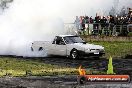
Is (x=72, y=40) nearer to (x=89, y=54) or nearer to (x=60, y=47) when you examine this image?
(x=60, y=47)

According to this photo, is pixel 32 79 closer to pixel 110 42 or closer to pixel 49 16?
pixel 49 16

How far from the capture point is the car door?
28.6 m

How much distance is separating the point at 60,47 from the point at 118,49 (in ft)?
15.4

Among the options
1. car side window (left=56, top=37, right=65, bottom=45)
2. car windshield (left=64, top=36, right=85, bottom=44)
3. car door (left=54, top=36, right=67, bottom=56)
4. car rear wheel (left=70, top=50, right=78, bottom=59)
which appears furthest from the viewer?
car side window (left=56, top=37, right=65, bottom=45)

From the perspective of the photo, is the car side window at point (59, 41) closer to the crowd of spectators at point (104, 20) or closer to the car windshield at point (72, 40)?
the car windshield at point (72, 40)

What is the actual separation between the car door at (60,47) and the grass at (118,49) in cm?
290

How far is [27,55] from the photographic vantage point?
1201 inches

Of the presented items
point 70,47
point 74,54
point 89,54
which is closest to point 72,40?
point 70,47

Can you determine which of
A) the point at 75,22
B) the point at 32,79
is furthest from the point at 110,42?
the point at 32,79

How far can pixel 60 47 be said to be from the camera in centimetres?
2880

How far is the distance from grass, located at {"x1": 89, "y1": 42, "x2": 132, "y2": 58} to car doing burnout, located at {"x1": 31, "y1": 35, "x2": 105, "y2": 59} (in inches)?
78.7

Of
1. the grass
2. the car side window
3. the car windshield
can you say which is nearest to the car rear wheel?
the car windshield

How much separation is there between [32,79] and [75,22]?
57.5 feet

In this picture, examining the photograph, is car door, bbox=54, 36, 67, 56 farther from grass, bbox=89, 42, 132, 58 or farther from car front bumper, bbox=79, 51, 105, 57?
grass, bbox=89, 42, 132, 58
